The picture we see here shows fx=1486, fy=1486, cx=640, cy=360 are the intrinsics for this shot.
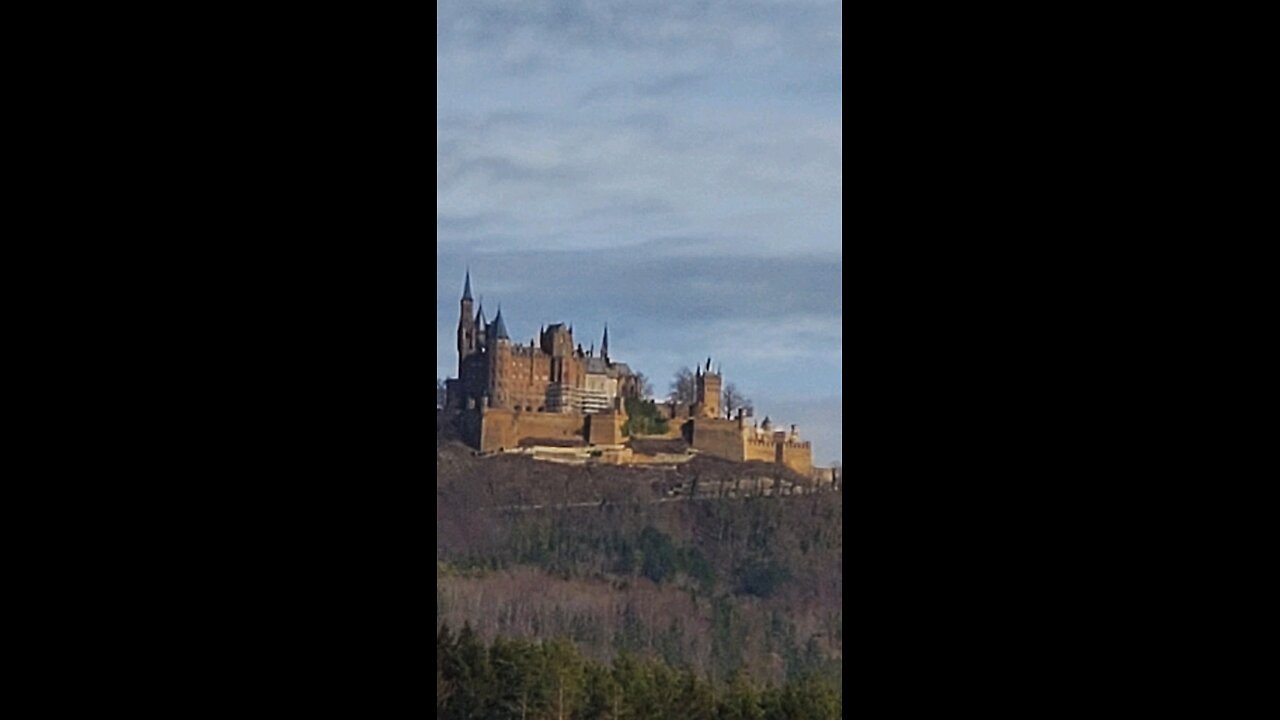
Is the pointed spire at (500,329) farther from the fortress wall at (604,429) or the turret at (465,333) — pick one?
the fortress wall at (604,429)

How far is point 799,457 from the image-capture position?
3230 mm

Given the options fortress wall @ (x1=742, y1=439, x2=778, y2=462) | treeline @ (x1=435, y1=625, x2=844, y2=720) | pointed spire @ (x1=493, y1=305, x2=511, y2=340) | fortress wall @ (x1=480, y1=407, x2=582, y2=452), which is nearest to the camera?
treeline @ (x1=435, y1=625, x2=844, y2=720)

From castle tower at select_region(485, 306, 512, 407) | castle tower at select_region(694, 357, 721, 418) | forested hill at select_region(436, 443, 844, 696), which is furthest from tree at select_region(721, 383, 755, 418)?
castle tower at select_region(485, 306, 512, 407)

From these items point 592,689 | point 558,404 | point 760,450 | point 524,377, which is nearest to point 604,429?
point 558,404

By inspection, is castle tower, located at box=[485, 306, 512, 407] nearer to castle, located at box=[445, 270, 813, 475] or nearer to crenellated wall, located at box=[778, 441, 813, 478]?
castle, located at box=[445, 270, 813, 475]

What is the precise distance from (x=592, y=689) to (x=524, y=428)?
620 mm

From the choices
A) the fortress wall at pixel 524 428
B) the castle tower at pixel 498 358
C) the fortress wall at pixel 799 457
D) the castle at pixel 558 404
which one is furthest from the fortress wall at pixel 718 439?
the castle tower at pixel 498 358

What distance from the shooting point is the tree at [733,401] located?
11.1 feet

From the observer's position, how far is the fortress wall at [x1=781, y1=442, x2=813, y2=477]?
3199 millimetres

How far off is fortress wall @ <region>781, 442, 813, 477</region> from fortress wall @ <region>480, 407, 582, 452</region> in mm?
476
